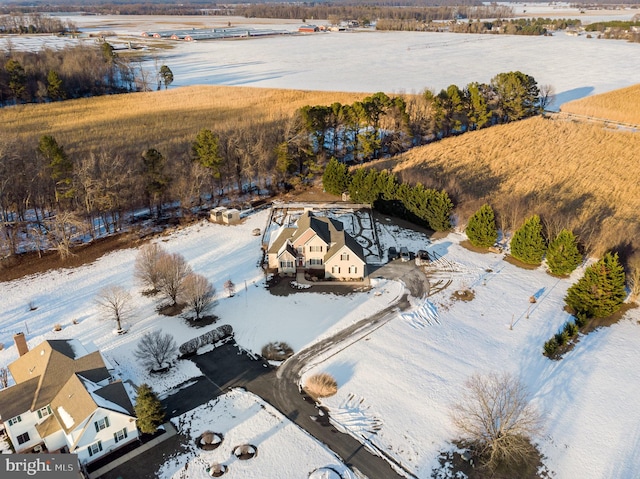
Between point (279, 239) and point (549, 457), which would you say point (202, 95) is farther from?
point (549, 457)

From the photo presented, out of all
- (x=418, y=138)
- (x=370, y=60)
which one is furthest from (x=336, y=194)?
(x=370, y=60)

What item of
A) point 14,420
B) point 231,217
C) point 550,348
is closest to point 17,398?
point 14,420

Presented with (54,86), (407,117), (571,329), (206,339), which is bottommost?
(206,339)

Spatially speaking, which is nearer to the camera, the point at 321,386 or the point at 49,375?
the point at 49,375

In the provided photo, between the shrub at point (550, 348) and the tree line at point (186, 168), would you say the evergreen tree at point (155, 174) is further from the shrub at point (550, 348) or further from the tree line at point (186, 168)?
the shrub at point (550, 348)

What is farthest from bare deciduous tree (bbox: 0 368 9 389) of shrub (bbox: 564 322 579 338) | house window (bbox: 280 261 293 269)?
shrub (bbox: 564 322 579 338)

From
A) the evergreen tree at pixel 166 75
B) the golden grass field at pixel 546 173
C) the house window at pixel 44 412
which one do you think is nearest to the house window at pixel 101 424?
the house window at pixel 44 412

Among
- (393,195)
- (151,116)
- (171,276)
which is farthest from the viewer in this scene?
(151,116)

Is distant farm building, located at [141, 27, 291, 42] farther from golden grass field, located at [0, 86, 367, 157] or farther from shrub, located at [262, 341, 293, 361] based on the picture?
shrub, located at [262, 341, 293, 361]

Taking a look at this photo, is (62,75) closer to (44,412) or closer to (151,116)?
(151,116)
